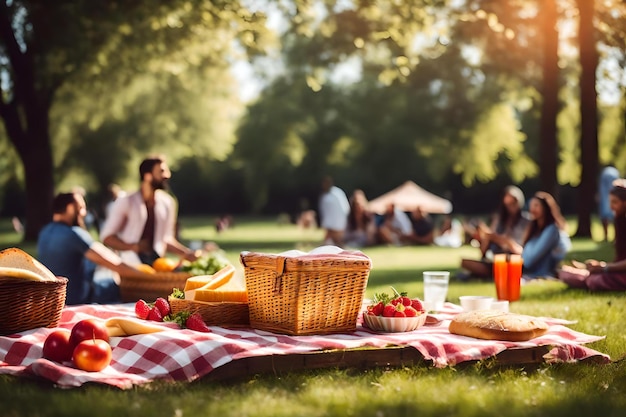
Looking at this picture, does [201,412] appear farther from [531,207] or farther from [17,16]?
[17,16]

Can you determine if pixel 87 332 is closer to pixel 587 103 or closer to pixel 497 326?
pixel 497 326

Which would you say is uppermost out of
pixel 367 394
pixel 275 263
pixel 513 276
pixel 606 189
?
pixel 606 189

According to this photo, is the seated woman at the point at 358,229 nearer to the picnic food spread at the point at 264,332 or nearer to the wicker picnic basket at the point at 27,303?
the picnic food spread at the point at 264,332

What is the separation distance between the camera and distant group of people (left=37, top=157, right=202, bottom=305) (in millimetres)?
7484

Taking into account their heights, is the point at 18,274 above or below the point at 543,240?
above

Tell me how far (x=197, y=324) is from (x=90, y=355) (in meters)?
0.81

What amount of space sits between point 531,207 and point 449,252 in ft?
30.8

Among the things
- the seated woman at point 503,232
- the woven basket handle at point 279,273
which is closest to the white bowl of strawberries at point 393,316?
the woven basket handle at point 279,273

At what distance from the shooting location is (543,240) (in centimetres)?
1072

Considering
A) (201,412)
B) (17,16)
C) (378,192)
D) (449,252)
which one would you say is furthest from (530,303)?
(378,192)

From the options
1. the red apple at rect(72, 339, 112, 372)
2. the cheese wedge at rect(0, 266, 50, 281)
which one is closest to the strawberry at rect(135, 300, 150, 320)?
the cheese wedge at rect(0, 266, 50, 281)

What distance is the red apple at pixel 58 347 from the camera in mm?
5070

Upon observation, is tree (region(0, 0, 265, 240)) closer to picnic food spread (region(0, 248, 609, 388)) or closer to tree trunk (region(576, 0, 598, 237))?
tree trunk (region(576, 0, 598, 237))

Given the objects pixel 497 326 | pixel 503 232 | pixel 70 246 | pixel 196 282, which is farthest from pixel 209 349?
pixel 503 232
